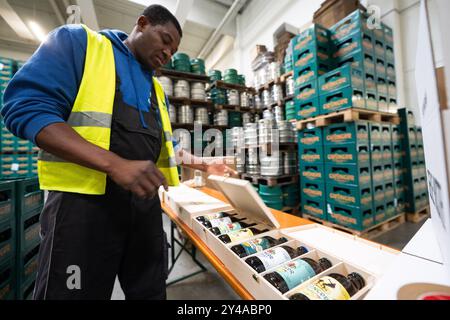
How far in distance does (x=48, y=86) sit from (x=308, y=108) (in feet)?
11.8

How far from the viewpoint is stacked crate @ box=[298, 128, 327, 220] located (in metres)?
3.36

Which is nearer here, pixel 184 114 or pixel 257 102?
pixel 184 114

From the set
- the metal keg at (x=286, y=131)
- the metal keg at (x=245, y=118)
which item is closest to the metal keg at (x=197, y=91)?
the metal keg at (x=245, y=118)

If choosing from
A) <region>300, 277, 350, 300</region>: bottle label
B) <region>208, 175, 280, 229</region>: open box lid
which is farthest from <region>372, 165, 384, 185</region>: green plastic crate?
<region>300, 277, 350, 300</region>: bottle label

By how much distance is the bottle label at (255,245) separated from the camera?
3.14ft

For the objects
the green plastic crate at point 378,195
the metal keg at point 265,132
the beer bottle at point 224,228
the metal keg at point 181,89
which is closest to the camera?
the beer bottle at point 224,228

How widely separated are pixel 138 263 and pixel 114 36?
1311 millimetres

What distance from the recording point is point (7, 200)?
1.81 m

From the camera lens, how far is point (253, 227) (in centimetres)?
127

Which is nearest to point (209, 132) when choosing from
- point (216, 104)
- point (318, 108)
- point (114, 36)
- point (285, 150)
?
point (216, 104)

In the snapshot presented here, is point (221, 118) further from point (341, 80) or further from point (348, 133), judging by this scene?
point (348, 133)

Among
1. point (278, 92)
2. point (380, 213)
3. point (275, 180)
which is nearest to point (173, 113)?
point (278, 92)

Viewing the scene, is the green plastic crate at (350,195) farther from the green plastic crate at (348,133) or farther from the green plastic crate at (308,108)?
the green plastic crate at (308,108)

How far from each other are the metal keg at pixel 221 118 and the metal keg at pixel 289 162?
2345mm
